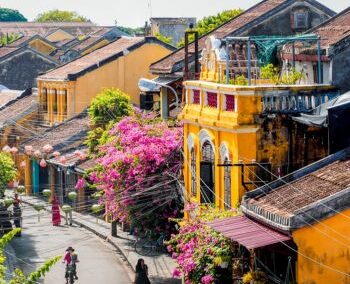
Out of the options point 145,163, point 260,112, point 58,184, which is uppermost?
point 260,112

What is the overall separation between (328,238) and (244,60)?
9.72m

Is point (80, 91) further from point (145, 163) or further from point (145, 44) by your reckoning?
point (145, 163)

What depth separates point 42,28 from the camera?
124 metres

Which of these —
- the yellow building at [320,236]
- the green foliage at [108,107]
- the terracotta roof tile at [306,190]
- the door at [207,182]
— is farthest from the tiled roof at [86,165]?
the yellow building at [320,236]

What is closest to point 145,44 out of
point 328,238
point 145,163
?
point 145,163

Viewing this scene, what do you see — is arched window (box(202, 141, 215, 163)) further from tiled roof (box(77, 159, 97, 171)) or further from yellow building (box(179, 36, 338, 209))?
tiled roof (box(77, 159, 97, 171))

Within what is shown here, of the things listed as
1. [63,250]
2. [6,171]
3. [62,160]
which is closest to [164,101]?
[6,171]

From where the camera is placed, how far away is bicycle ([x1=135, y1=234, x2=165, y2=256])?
4031 cm

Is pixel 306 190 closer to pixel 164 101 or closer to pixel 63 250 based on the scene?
pixel 63 250

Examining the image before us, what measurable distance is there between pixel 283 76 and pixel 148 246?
11360mm

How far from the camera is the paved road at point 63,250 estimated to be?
125 feet

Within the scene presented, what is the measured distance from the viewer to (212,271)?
2875 centimetres

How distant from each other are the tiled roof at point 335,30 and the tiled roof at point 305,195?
4.70m

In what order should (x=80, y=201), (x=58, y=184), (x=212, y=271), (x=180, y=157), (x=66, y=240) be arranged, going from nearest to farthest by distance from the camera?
(x=212, y=271) < (x=180, y=157) < (x=66, y=240) < (x=80, y=201) < (x=58, y=184)
